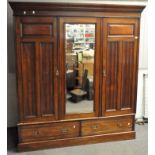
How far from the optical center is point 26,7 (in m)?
2.41

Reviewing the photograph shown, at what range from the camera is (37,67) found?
8.45 feet

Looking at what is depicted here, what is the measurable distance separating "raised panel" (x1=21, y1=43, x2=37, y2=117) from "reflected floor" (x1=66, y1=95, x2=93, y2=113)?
0.44 m

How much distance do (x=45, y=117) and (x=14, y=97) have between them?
786 mm

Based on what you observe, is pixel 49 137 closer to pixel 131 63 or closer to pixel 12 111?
pixel 12 111

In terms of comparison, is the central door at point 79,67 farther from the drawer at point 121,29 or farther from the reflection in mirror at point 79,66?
the drawer at point 121,29

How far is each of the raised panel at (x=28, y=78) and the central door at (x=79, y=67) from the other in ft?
1.13

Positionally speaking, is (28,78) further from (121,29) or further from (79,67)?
(121,29)

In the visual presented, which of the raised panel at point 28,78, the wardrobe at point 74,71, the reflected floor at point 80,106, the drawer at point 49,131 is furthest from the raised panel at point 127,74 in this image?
the raised panel at point 28,78

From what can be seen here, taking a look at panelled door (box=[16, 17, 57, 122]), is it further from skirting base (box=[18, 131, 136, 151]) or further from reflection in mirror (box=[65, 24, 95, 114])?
skirting base (box=[18, 131, 136, 151])

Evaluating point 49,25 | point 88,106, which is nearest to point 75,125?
point 88,106

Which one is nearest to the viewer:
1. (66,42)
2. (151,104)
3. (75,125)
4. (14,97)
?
(151,104)

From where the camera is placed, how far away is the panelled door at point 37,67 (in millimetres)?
2480

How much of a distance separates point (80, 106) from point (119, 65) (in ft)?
2.49

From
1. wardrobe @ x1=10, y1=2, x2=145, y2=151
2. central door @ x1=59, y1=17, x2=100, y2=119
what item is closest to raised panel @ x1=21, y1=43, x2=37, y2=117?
wardrobe @ x1=10, y1=2, x2=145, y2=151
